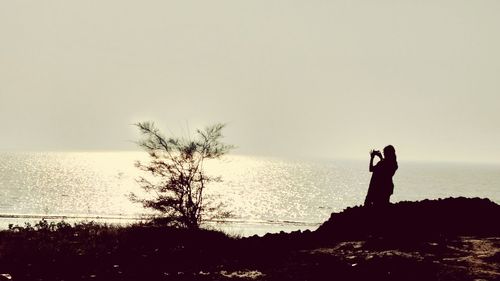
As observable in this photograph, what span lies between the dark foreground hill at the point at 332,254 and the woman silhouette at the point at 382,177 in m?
0.44

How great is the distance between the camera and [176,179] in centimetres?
2952

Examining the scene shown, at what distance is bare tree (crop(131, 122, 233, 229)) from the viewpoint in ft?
→ 95.9

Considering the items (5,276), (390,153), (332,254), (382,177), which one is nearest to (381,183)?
(382,177)

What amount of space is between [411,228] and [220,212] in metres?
16.0

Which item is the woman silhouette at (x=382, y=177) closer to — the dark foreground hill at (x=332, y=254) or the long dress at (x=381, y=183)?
the long dress at (x=381, y=183)

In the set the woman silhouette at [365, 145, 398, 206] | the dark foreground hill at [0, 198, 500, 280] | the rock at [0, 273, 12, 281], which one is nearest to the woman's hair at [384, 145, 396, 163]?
the woman silhouette at [365, 145, 398, 206]

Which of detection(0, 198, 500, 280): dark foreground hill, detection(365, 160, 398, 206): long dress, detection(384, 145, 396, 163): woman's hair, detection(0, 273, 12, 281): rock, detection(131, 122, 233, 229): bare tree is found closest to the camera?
detection(0, 273, 12, 281): rock

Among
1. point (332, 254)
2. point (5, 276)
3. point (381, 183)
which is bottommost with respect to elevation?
point (5, 276)

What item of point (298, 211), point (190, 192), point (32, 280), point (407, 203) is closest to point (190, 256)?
point (32, 280)

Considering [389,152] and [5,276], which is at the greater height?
[389,152]

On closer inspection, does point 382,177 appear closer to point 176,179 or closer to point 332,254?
point 332,254

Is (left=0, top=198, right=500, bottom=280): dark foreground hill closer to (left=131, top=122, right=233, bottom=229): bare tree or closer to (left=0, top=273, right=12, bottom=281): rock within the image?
(left=0, top=273, right=12, bottom=281): rock

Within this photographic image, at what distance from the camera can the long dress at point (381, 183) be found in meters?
17.3

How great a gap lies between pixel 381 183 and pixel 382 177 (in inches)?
11.1
